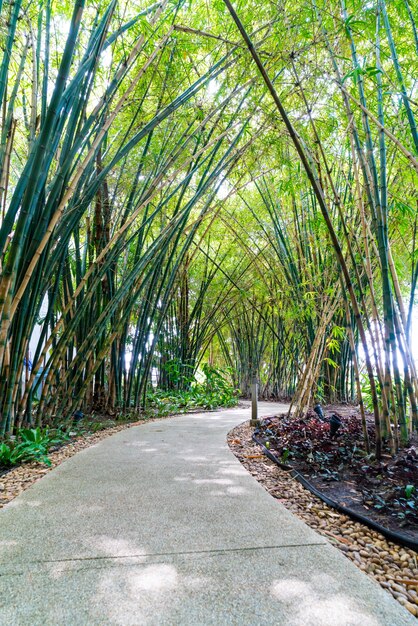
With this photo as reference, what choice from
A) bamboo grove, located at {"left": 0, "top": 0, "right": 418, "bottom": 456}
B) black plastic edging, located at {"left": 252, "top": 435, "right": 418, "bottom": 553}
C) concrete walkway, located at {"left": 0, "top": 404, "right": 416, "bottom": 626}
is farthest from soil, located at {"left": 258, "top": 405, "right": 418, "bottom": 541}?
concrete walkway, located at {"left": 0, "top": 404, "right": 416, "bottom": 626}

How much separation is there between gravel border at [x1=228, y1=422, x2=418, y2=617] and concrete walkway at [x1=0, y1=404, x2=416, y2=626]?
6 cm

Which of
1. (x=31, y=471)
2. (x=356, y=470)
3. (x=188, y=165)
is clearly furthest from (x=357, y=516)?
(x=188, y=165)

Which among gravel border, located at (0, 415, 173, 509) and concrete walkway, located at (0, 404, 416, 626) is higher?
gravel border, located at (0, 415, 173, 509)

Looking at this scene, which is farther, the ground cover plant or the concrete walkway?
the ground cover plant

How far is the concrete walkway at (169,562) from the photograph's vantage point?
30.2 inches

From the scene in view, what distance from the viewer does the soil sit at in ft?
4.26

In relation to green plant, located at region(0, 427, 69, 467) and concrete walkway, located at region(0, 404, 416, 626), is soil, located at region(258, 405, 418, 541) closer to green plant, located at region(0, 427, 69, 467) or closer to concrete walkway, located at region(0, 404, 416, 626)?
concrete walkway, located at region(0, 404, 416, 626)

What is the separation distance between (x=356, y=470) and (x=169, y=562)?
1.06 metres

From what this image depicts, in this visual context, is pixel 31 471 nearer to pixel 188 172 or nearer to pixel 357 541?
pixel 357 541

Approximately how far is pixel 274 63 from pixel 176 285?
276 centimetres

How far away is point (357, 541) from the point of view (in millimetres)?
1151

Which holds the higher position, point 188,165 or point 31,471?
point 188,165

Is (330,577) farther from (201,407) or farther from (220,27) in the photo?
(201,407)

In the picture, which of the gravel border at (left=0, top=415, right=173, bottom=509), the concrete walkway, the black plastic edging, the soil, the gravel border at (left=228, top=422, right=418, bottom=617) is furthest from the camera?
the gravel border at (left=0, top=415, right=173, bottom=509)
